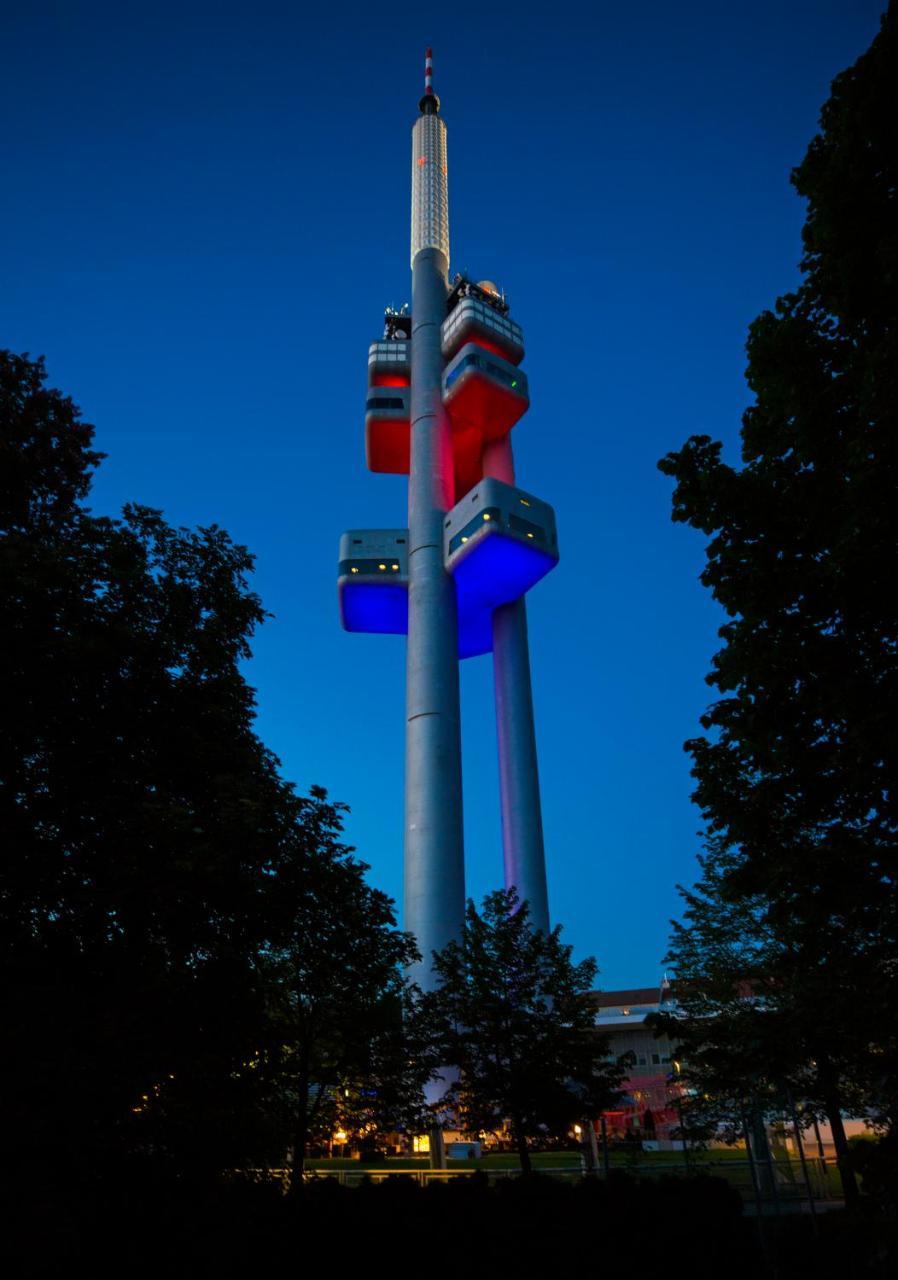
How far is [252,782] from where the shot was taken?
13.9m

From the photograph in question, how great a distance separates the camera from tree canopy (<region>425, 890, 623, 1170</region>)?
23.5 meters

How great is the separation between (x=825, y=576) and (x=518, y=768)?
4317 centimetres

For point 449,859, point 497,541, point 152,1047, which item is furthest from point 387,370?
point 152,1047

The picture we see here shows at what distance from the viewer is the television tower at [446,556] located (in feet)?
158

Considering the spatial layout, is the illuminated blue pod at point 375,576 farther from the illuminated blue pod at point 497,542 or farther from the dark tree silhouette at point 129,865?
the dark tree silhouette at point 129,865

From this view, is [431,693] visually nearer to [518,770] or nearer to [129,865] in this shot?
[518,770]

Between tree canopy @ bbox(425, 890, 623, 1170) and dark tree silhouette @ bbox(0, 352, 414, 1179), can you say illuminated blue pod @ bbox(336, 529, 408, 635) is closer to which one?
tree canopy @ bbox(425, 890, 623, 1170)

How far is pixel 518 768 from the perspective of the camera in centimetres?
5181

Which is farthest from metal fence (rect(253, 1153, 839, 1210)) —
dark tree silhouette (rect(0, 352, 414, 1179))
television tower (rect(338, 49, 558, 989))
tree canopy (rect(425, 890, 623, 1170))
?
television tower (rect(338, 49, 558, 989))

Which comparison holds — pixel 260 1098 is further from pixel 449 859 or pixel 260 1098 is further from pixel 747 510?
pixel 449 859

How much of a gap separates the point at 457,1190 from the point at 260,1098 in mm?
5085

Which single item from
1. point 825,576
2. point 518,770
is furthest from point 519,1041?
point 518,770

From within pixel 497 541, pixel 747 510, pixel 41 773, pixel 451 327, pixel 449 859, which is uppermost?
pixel 451 327

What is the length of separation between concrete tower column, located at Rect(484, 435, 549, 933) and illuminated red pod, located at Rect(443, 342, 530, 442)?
14.6 meters
